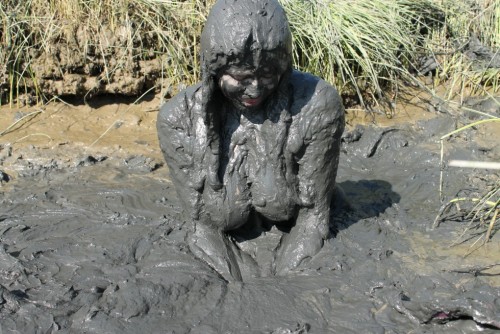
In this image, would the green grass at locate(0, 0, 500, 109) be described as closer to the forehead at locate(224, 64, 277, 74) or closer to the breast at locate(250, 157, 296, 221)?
the breast at locate(250, 157, 296, 221)

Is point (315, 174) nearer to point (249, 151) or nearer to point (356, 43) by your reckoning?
point (249, 151)

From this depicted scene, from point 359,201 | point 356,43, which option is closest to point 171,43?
point 356,43

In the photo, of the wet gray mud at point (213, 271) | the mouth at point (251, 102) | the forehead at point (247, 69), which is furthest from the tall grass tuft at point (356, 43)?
the forehead at point (247, 69)

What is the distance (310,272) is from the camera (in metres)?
3.13

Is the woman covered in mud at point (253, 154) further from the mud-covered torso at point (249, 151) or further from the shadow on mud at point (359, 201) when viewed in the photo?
the shadow on mud at point (359, 201)

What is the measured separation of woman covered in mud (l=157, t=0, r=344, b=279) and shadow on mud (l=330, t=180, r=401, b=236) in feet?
1.18

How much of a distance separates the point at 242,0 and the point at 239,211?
1033 millimetres

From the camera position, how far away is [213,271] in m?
3.19

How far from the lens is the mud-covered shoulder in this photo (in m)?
2.91

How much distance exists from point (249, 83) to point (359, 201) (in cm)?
141

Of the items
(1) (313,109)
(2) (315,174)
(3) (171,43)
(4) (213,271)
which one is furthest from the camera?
(3) (171,43)

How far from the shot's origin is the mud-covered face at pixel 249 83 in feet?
8.66

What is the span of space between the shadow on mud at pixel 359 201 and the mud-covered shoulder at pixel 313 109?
0.67 metres

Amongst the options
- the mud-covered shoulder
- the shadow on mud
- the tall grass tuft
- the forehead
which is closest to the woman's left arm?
the mud-covered shoulder
